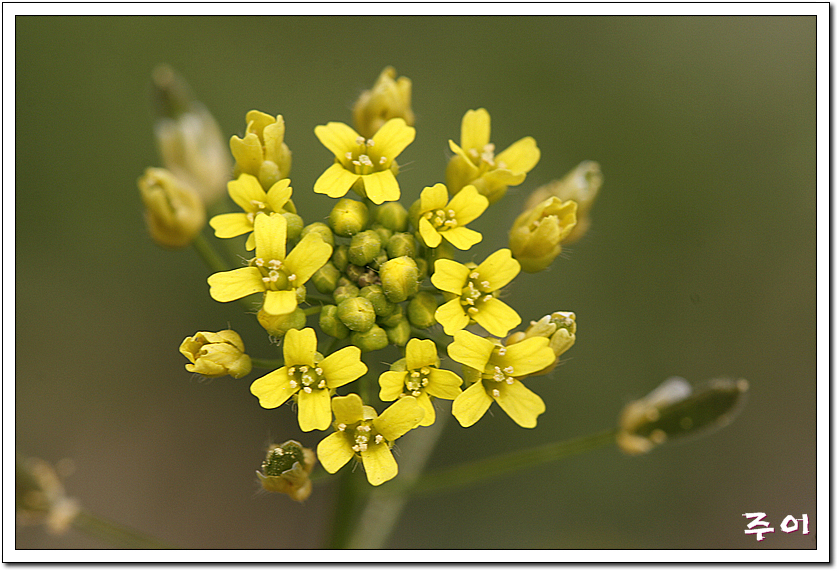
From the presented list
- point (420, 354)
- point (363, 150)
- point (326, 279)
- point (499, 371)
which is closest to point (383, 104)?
point (363, 150)

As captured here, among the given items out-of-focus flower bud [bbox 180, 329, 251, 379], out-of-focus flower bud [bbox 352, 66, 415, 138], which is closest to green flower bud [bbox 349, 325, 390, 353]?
out-of-focus flower bud [bbox 180, 329, 251, 379]

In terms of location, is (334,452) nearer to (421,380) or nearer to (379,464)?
(379,464)

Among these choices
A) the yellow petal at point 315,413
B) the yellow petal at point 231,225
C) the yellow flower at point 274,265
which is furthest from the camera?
the yellow petal at point 231,225

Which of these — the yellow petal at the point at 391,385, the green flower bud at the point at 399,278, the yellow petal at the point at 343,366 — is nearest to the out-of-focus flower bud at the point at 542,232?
the green flower bud at the point at 399,278

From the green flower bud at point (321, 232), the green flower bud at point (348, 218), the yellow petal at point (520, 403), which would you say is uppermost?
the green flower bud at point (348, 218)

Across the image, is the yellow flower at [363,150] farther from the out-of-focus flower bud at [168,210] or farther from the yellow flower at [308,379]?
the out-of-focus flower bud at [168,210]
